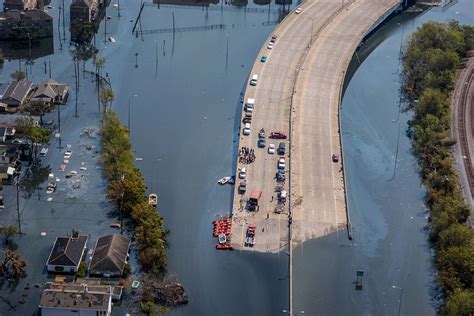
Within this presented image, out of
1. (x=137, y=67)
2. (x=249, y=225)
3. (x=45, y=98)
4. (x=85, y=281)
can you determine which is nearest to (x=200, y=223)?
(x=249, y=225)

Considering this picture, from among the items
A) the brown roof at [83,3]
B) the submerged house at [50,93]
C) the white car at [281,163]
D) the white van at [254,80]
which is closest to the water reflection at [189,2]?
the brown roof at [83,3]

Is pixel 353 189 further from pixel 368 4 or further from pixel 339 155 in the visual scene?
pixel 368 4

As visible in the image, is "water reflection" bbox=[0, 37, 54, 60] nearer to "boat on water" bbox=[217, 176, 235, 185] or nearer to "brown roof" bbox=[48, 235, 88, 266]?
"boat on water" bbox=[217, 176, 235, 185]

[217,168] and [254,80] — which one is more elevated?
[254,80]

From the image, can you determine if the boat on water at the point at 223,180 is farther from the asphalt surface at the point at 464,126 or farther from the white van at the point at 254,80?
the asphalt surface at the point at 464,126

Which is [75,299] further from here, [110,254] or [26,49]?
[26,49]

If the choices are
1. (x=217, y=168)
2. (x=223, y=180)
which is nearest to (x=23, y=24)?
(x=217, y=168)
